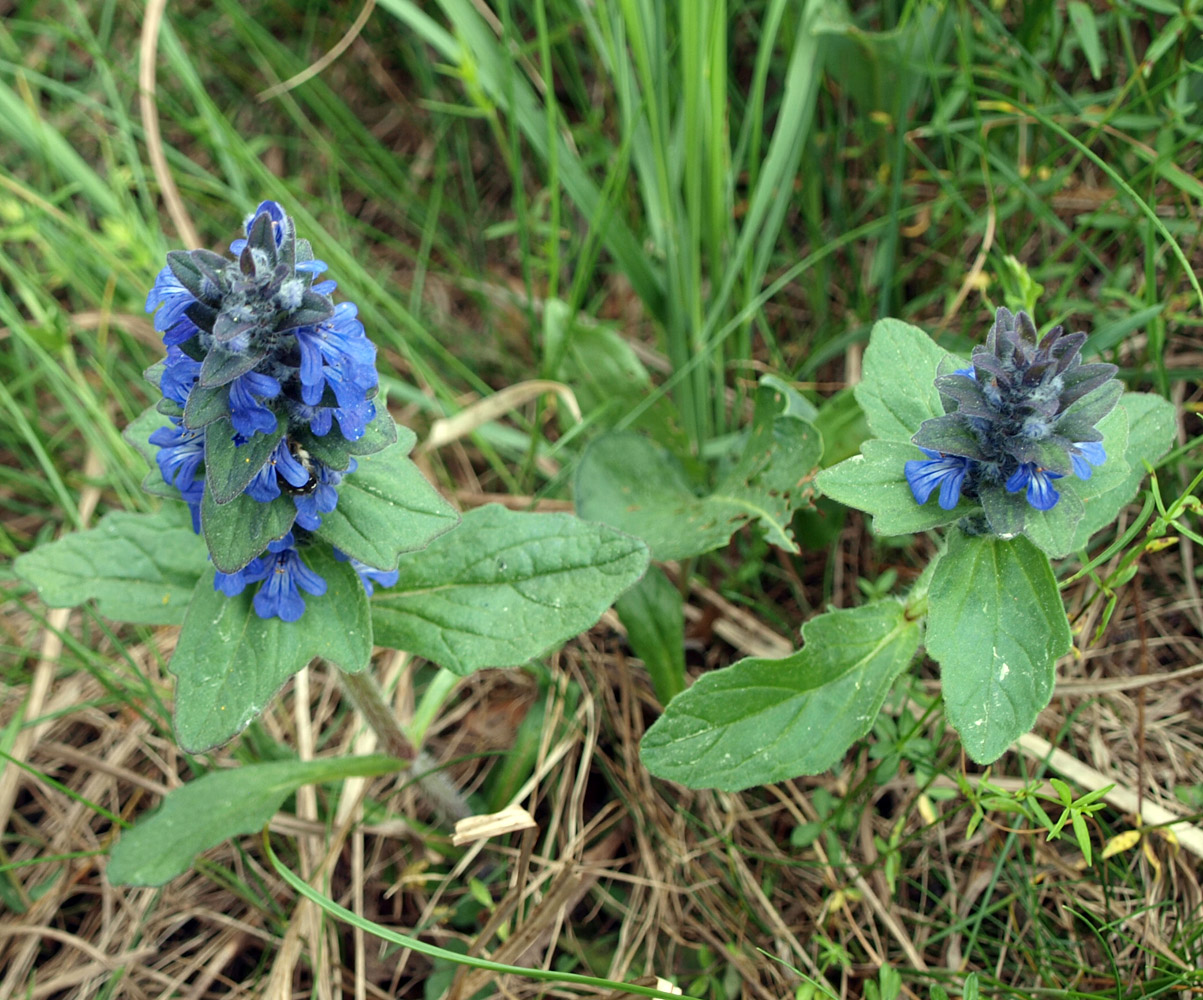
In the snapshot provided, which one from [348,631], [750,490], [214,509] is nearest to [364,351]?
[214,509]

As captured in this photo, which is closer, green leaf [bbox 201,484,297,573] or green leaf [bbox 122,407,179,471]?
green leaf [bbox 201,484,297,573]

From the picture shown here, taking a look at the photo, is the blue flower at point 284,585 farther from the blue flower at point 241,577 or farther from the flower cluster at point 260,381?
the flower cluster at point 260,381

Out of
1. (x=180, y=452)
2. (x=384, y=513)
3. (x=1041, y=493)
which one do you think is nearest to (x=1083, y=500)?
(x=1041, y=493)

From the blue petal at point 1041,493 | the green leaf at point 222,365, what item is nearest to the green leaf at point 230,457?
the green leaf at point 222,365

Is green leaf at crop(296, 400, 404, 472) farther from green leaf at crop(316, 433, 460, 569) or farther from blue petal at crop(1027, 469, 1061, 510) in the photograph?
blue petal at crop(1027, 469, 1061, 510)

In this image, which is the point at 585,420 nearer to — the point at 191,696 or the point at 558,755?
the point at 558,755

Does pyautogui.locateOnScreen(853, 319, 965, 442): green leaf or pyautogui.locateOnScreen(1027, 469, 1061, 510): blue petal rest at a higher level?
pyautogui.locateOnScreen(853, 319, 965, 442): green leaf

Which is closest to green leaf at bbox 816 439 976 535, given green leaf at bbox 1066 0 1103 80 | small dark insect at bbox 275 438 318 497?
small dark insect at bbox 275 438 318 497
